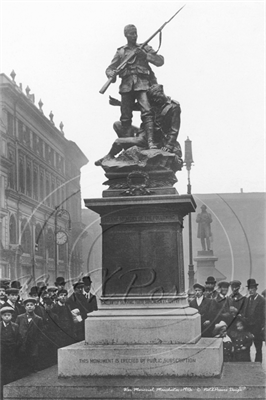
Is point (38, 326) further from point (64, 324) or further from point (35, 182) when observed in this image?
point (35, 182)

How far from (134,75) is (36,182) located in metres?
42.8

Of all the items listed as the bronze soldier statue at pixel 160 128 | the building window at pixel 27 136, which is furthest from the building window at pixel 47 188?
the bronze soldier statue at pixel 160 128

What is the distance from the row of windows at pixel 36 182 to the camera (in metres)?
45.5

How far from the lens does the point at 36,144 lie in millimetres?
52375

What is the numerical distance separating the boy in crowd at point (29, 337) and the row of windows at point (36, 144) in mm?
36277

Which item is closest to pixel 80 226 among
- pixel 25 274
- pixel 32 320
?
pixel 25 274

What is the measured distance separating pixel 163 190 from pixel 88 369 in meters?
2.75

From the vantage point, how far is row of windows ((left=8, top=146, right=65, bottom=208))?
45531 millimetres

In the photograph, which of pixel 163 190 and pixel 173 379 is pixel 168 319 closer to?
pixel 173 379

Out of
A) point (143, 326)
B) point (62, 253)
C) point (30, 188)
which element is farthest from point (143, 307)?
point (62, 253)

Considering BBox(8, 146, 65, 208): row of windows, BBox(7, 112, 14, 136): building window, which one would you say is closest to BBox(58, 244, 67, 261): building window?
BBox(8, 146, 65, 208): row of windows

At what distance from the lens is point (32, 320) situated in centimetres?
995

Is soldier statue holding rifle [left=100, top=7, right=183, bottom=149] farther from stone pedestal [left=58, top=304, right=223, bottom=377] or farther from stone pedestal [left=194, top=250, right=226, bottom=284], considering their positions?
stone pedestal [left=194, top=250, right=226, bottom=284]

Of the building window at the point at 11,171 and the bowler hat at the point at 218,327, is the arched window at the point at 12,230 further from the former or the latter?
the bowler hat at the point at 218,327
